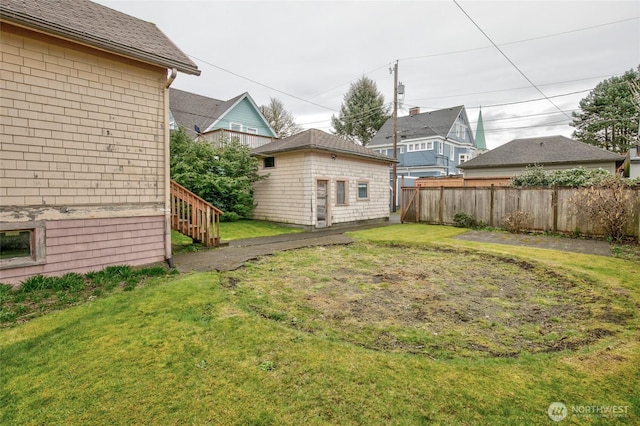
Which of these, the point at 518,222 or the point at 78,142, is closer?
the point at 78,142

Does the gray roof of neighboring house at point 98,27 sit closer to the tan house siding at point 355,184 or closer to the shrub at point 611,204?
the tan house siding at point 355,184

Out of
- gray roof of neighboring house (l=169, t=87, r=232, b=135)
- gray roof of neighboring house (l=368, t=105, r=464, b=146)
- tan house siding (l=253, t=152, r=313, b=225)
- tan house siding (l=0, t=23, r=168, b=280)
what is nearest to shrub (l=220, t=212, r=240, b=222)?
tan house siding (l=253, t=152, r=313, b=225)

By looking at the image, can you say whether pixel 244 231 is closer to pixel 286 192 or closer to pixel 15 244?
pixel 286 192

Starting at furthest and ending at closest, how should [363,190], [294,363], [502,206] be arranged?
[363,190], [502,206], [294,363]

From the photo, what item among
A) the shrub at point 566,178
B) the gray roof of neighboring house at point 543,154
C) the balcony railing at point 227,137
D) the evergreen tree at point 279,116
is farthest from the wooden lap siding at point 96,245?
the evergreen tree at point 279,116

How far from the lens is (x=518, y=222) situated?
1194 cm

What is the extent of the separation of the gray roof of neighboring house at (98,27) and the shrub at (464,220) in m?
11.8

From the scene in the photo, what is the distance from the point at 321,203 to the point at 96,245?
27.7ft

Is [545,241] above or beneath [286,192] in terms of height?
beneath

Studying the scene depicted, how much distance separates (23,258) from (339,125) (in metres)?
38.7

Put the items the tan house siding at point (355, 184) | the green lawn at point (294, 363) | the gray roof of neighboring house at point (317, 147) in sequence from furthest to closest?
1. the tan house siding at point (355, 184)
2. the gray roof of neighboring house at point (317, 147)
3. the green lawn at point (294, 363)

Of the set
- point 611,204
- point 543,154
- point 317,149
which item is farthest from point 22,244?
point 543,154

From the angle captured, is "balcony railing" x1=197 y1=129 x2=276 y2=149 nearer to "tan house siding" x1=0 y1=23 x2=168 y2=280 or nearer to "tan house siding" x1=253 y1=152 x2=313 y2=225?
"tan house siding" x1=253 y1=152 x2=313 y2=225

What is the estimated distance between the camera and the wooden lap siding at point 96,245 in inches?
204
